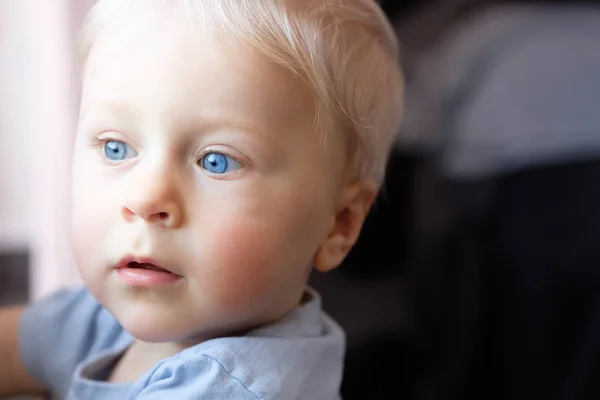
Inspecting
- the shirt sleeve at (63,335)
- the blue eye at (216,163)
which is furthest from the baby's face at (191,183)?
the shirt sleeve at (63,335)

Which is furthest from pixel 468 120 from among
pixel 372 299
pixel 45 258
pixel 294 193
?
pixel 294 193

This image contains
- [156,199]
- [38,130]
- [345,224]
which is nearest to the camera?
[156,199]

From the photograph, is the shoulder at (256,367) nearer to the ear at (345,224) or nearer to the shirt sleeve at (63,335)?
the ear at (345,224)

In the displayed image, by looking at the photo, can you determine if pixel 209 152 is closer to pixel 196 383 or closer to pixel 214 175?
pixel 214 175

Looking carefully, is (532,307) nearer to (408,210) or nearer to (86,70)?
(408,210)

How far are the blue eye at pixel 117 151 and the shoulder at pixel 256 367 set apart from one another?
163 mm

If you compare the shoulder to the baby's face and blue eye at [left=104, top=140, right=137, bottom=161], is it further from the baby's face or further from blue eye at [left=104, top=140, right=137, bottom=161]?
blue eye at [left=104, top=140, right=137, bottom=161]

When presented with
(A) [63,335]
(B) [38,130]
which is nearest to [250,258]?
(A) [63,335]

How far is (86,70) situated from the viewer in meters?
0.67

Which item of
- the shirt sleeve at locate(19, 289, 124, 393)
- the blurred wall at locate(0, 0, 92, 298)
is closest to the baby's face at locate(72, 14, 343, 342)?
the shirt sleeve at locate(19, 289, 124, 393)

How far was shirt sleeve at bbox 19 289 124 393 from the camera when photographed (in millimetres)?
810

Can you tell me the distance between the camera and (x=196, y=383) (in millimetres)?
592

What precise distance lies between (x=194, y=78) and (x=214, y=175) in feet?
0.25

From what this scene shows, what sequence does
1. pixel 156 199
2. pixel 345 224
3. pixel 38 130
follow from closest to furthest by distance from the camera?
1. pixel 156 199
2. pixel 345 224
3. pixel 38 130
